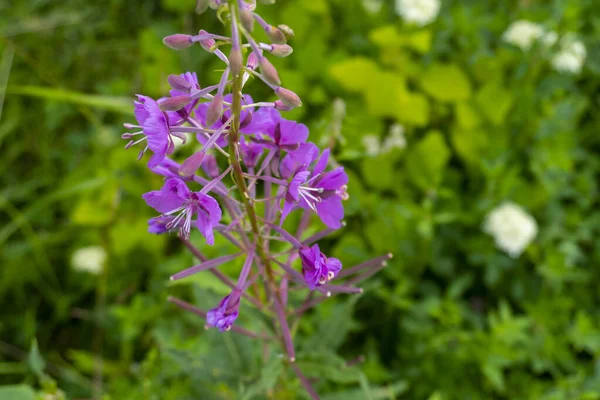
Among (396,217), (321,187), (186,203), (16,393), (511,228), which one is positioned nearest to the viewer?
(186,203)

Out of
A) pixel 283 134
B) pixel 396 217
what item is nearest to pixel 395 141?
pixel 396 217

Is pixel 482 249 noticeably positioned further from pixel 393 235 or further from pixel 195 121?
pixel 195 121

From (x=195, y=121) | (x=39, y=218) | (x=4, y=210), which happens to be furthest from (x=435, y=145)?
(x=4, y=210)

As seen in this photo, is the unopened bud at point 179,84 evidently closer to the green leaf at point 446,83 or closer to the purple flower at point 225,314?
the purple flower at point 225,314

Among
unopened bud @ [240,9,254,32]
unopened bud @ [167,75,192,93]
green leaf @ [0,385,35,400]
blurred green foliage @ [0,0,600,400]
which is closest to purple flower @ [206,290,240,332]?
unopened bud @ [167,75,192,93]

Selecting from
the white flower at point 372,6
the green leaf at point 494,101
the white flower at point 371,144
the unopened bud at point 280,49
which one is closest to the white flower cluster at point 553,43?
the green leaf at point 494,101

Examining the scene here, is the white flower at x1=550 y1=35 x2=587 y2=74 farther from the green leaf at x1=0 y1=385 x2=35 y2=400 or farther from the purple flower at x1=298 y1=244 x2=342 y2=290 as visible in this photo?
the green leaf at x1=0 y1=385 x2=35 y2=400

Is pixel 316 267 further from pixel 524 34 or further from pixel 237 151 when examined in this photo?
pixel 524 34
